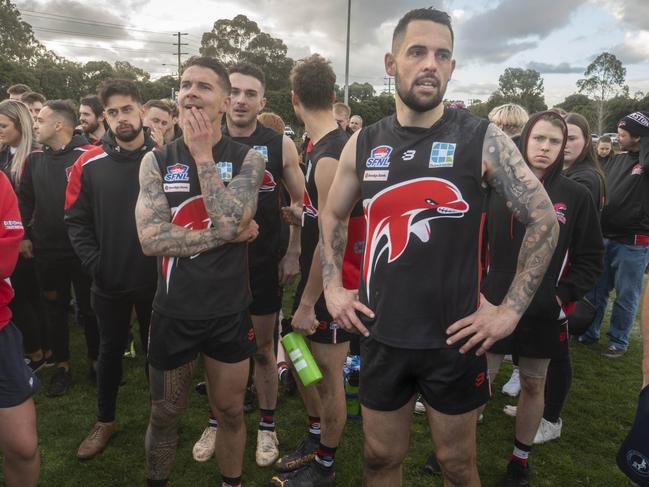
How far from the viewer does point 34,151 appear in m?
4.27

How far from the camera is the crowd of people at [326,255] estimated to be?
2.00 m

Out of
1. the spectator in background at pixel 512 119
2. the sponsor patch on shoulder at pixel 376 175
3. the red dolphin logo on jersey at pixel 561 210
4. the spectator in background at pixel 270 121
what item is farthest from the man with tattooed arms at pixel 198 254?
the spectator in background at pixel 270 121

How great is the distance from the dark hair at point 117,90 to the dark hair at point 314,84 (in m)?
1.24

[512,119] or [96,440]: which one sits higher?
[512,119]

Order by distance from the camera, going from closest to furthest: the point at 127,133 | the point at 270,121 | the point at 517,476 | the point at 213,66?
the point at 213,66 < the point at 517,476 < the point at 127,133 < the point at 270,121

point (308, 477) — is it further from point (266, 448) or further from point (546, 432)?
point (546, 432)

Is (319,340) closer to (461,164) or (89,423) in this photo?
(461,164)

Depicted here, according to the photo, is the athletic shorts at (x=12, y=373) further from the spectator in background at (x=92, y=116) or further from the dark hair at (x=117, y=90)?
the spectator in background at (x=92, y=116)

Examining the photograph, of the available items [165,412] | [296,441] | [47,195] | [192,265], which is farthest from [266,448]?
[47,195]

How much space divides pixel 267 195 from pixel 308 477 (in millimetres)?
2045

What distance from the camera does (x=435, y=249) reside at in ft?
6.51

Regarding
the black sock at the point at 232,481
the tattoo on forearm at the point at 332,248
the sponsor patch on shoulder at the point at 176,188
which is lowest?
the black sock at the point at 232,481

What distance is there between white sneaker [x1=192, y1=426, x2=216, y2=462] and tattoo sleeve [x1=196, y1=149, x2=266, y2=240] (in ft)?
6.06

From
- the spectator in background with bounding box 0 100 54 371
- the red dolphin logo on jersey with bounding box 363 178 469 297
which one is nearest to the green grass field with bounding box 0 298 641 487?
the spectator in background with bounding box 0 100 54 371
